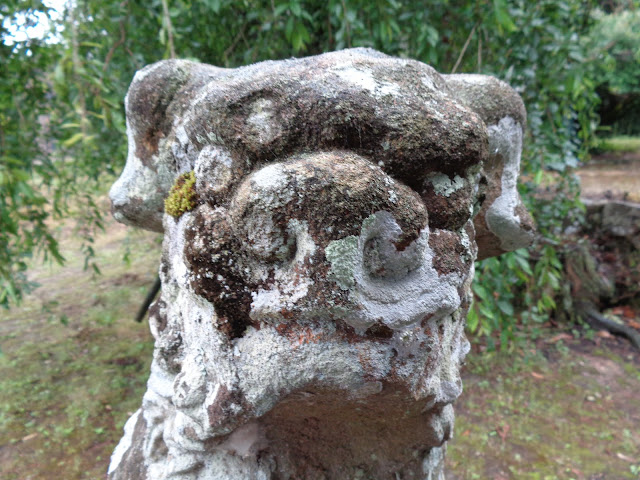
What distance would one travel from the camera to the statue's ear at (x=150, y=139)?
0.71m

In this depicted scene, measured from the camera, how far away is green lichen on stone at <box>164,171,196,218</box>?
0.62 metres

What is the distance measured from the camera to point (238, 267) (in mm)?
559

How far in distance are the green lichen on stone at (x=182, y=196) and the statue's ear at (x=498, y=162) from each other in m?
0.38

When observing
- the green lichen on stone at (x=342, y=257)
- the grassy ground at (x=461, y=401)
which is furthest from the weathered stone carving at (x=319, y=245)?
the grassy ground at (x=461, y=401)

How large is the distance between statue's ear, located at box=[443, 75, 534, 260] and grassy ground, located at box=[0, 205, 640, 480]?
119 centimetres

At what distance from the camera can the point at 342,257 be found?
0.51 m

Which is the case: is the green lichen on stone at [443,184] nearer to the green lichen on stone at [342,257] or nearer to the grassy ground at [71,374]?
the green lichen on stone at [342,257]

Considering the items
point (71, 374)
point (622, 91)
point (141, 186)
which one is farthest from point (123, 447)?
point (622, 91)

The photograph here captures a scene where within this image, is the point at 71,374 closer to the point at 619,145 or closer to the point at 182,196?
the point at 182,196

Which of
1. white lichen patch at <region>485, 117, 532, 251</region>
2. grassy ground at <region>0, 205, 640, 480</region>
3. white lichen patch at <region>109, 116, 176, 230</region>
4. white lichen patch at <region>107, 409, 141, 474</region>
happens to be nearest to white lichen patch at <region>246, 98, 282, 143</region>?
white lichen patch at <region>109, 116, 176, 230</region>

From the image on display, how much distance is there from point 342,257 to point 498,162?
0.42m

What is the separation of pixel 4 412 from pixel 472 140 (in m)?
2.10

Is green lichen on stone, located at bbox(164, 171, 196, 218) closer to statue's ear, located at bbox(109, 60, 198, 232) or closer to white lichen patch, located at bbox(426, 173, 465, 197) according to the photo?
statue's ear, located at bbox(109, 60, 198, 232)

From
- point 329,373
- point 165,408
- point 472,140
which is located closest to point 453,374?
point 329,373
